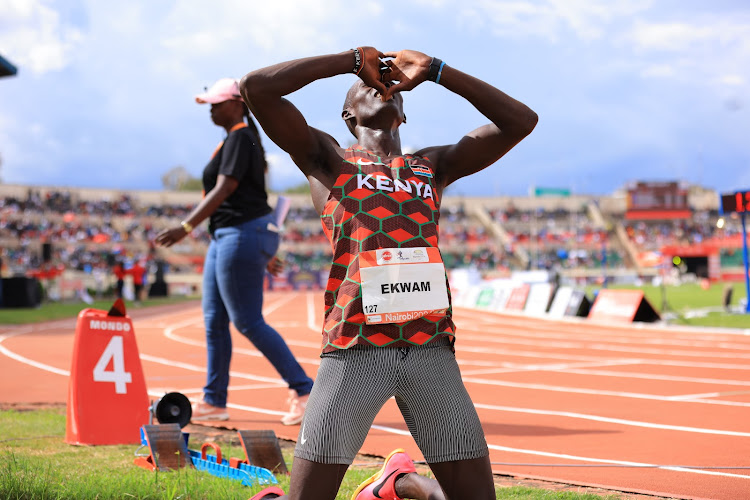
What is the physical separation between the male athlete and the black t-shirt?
2803mm

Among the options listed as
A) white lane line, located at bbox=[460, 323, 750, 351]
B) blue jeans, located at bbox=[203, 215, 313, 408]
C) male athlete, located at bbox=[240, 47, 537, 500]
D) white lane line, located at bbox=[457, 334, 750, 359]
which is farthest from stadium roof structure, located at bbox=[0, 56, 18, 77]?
male athlete, located at bbox=[240, 47, 537, 500]

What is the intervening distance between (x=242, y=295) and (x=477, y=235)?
6755 centimetres

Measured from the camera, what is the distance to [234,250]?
5.51m

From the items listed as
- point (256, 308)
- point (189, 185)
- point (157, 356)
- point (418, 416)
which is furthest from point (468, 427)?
point (189, 185)

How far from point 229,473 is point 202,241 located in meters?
61.7

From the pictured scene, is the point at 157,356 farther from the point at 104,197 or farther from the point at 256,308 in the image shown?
the point at 104,197

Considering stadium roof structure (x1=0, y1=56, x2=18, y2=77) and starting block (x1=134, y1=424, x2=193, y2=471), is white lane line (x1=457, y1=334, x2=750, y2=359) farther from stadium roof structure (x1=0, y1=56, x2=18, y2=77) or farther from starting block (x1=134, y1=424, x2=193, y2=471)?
stadium roof structure (x1=0, y1=56, x2=18, y2=77)

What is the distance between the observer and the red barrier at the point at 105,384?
16.3 ft

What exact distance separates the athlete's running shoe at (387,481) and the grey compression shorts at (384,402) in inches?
25.4

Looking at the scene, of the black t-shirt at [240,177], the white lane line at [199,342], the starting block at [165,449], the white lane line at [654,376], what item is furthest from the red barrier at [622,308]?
the starting block at [165,449]

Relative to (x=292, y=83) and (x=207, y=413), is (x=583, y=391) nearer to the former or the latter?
(x=207, y=413)

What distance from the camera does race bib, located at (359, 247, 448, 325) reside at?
2.59 meters

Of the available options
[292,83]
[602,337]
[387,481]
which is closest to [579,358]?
[602,337]

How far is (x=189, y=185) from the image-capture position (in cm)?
12406
